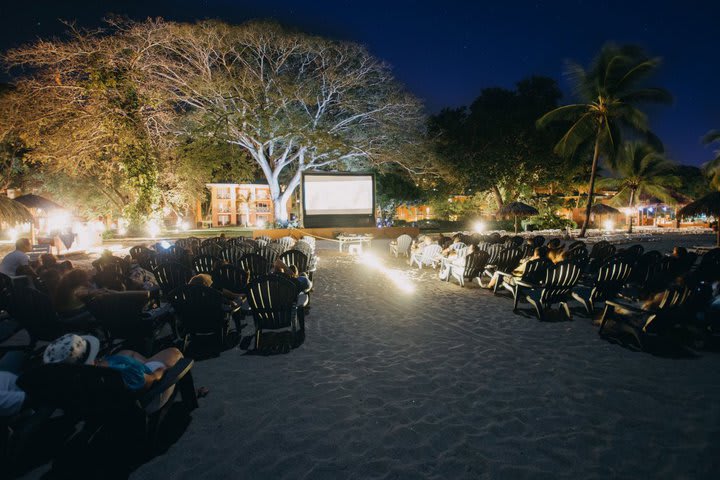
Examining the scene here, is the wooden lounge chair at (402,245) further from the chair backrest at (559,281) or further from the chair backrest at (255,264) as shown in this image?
the chair backrest at (559,281)

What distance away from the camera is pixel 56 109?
1201 cm

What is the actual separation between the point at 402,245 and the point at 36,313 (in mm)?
11198

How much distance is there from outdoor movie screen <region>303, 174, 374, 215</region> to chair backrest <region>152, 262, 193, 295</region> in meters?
15.7

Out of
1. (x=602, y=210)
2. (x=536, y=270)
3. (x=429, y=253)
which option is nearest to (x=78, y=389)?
(x=536, y=270)

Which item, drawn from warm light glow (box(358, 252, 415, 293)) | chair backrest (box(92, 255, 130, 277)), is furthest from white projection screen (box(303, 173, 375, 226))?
chair backrest (box(92, 255, 130, 277))

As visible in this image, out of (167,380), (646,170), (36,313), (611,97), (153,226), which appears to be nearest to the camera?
(167,380)

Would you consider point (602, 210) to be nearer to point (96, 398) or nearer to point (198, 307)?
point (198, 307)

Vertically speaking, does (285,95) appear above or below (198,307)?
above

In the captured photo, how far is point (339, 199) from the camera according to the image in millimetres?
22312

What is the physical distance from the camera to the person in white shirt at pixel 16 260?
→ 684 cm

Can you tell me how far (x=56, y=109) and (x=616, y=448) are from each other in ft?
50.8

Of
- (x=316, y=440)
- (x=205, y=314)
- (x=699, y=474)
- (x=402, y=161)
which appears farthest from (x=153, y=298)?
(x=402, y=161)

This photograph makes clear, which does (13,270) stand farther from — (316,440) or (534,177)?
(534,177)

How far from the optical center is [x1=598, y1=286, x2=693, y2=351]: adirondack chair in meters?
4.62
